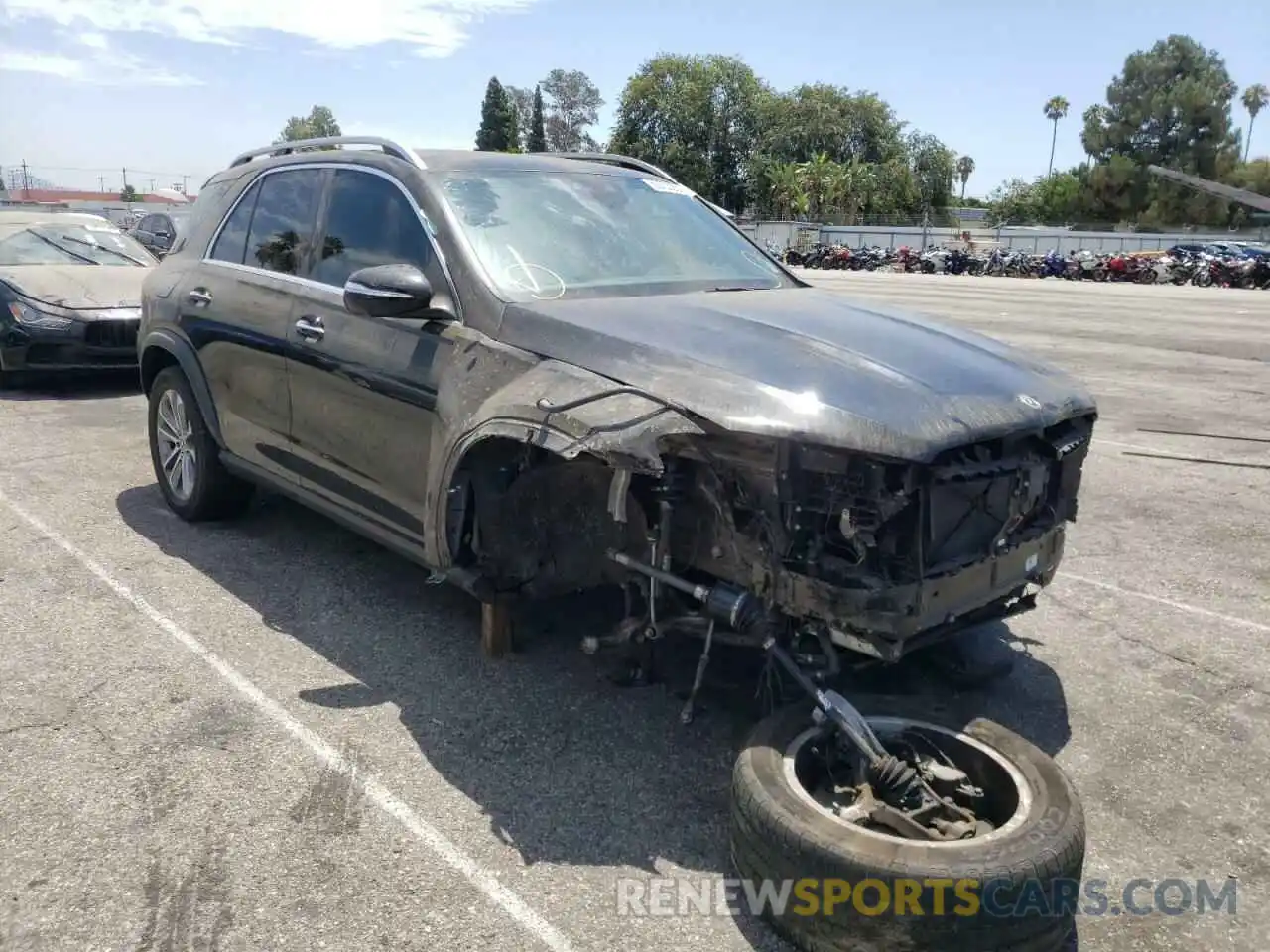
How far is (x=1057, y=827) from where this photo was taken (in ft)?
8.89

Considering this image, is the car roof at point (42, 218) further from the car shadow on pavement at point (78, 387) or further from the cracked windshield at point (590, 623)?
the cracked windshield at point (590, 623)

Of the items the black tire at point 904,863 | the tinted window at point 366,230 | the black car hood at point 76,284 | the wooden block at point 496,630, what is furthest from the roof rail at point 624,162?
the black car hood at point 76,284

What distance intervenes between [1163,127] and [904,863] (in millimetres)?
100395

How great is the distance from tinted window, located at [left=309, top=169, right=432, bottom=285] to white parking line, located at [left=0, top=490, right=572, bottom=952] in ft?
5.46

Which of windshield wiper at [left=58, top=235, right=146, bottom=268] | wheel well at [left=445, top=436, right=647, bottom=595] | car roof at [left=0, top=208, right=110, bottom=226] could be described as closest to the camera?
wheel well at [left=445, top=436, right=647, bottom=595]

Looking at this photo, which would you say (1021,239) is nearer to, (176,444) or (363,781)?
(176,444)

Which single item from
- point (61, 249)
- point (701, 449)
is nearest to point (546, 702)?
point (701, 449)

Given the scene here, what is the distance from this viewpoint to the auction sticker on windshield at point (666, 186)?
5.11 meters

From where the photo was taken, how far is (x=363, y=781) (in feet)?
11.4

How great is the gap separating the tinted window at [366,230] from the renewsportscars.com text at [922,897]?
2.53m

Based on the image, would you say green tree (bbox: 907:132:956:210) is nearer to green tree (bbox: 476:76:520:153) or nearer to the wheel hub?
green tree (bbox: 476:76:520:153)

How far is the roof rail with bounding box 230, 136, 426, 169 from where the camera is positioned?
4539mm

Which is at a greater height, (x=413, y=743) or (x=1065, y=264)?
(x=1065, y=264)

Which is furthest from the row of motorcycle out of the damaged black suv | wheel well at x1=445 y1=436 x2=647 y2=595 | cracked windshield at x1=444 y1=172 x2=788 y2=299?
wheel well at x1=445 y1=436 x2=647 y2=595
